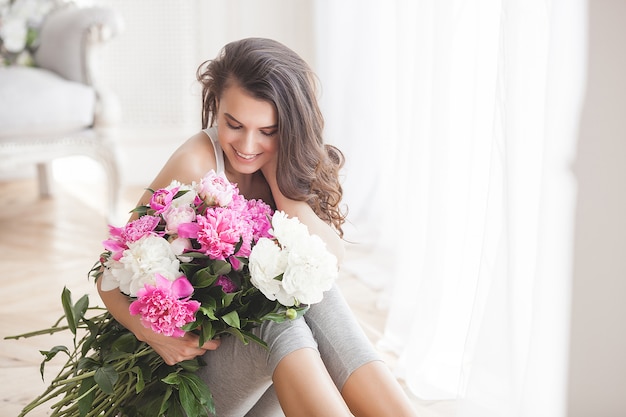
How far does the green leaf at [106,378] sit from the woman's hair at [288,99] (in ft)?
1.98

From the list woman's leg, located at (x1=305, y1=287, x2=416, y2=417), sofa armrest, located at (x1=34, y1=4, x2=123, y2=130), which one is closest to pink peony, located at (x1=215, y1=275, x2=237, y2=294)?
woman's leg, located at (x1=305, y1=287, x2=416, y2=417)

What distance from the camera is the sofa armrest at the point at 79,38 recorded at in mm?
3496

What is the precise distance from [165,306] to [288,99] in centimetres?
63

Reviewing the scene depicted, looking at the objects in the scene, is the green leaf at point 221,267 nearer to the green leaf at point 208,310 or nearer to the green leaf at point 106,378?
the green leaf at point 208,310

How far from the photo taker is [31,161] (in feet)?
11.1

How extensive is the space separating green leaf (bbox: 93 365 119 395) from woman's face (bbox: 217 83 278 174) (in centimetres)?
55

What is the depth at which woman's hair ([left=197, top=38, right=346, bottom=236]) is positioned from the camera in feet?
5.53

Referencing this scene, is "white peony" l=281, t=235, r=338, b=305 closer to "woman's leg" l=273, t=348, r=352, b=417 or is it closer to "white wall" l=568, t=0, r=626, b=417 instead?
"woman's leg" l=273, t=348, r=352, b=417

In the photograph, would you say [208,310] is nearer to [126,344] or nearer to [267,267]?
[267,267]

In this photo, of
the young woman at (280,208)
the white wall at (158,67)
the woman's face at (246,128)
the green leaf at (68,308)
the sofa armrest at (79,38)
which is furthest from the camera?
the white wall at (158,67)

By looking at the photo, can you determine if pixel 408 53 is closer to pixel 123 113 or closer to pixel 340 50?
pixel 340 50

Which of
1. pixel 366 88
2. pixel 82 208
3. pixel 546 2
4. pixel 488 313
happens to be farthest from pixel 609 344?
pixel 82 208

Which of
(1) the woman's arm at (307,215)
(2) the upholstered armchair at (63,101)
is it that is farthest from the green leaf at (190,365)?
(2) the upholstered armchair at (63,101)

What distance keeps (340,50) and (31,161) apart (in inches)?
59.7
